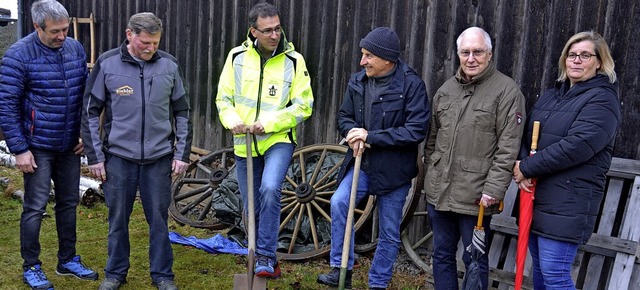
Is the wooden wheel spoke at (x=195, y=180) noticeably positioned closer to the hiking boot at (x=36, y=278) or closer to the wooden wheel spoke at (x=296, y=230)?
the wooden wheel spoke at (x=296, y=230)

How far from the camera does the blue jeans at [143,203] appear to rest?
3.87m

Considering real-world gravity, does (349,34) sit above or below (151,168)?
above

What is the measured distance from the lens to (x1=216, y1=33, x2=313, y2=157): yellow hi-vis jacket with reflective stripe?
390cm

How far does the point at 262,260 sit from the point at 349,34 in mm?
2424

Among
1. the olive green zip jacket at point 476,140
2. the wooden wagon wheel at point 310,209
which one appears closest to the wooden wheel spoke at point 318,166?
the wooden wagon wheel at point 310,209

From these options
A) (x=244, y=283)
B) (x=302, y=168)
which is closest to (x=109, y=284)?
(x=244, y=283)

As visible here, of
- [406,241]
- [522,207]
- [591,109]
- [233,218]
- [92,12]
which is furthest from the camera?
[92,12]

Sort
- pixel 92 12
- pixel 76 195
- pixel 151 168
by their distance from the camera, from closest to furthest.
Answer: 1. pixel 151 168
2. pixel 76 195
3. pixel 92 12

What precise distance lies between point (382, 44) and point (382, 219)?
3.63 ft

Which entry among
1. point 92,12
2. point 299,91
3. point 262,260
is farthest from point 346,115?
point 92,12

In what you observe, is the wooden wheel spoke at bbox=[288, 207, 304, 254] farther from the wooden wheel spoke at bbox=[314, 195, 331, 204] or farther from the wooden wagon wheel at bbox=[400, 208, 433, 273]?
the wooden wagon wheel at bbox=[400, 208, 433, 273]

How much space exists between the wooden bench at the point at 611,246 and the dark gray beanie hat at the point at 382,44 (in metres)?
1.48

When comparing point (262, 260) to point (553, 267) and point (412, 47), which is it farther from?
point (412, 47)

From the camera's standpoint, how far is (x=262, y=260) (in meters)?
4.03
